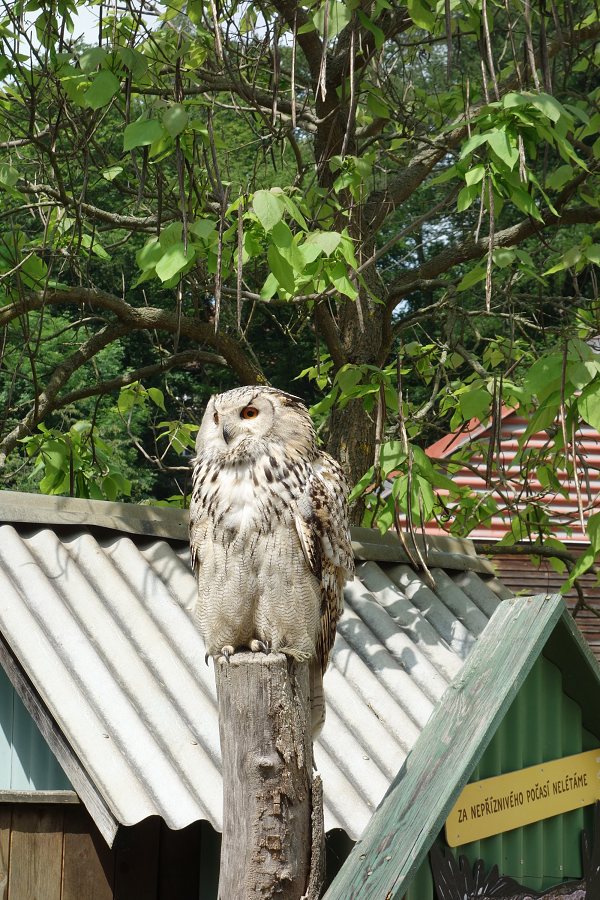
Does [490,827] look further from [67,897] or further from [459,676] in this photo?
[67,897]

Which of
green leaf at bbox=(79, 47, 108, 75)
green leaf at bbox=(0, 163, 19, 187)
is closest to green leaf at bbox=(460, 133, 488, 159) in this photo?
green leaf at bbox=(79, 47, 108, 75)

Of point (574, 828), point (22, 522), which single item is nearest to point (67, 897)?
point (22, 522)

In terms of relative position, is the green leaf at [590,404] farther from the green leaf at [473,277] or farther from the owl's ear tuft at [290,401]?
the owl's ear tuft at [290,401]

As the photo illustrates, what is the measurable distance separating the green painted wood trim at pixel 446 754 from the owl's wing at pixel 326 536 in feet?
3.87

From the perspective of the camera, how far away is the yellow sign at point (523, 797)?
2096mm

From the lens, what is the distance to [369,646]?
457 cm

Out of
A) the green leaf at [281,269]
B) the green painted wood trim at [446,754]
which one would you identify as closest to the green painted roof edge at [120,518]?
the green leaf at [281,269]

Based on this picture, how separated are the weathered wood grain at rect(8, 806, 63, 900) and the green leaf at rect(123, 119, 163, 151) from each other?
95.3 inches

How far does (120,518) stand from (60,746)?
4.28 ft

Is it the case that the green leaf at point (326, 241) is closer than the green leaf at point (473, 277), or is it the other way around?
the green leaf at point (326, 241)

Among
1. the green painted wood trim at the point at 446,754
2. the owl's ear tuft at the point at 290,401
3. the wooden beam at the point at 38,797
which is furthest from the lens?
the wooden beam at the point at 38,797

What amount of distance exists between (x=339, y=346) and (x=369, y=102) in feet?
4.67

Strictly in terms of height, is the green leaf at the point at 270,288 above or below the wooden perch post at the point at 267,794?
above

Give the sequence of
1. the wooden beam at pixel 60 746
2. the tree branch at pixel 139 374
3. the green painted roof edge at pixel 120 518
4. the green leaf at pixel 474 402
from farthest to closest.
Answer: the tree branch at pixel 139 374 < the green leaf at pixel 474 402 < the green painted roof edge at pixel 120 518 < the wooden beam at pixel 60 746
